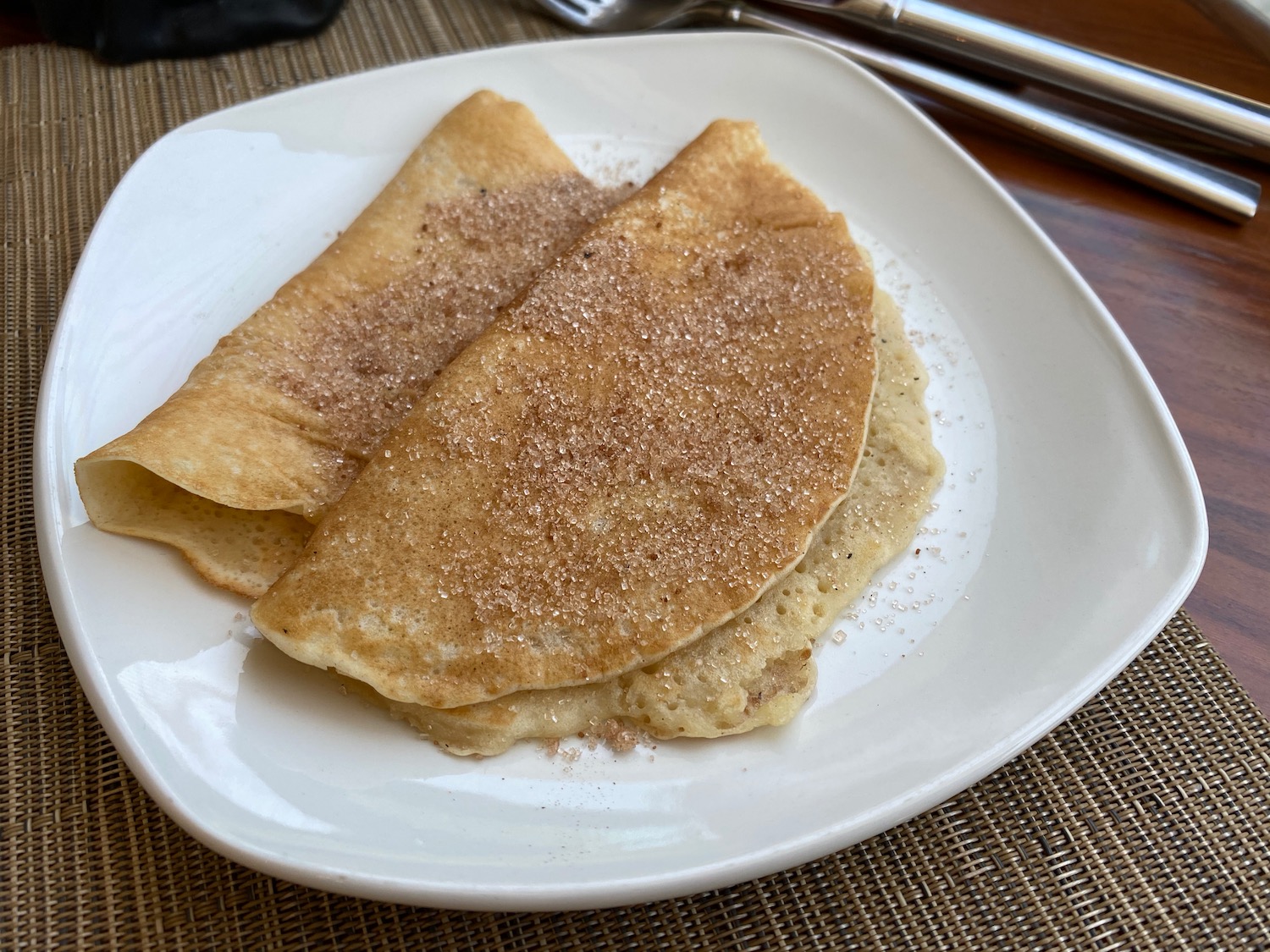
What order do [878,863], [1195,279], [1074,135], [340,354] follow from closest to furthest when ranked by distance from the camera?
[878,863] → [340,354] → [1195,279] → [1074,135]

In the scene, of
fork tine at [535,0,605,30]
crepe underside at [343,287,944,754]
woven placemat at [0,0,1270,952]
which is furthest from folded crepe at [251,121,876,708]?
fork tine at [535,0,605,30]

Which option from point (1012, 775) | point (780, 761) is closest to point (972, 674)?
point (1012, 775)

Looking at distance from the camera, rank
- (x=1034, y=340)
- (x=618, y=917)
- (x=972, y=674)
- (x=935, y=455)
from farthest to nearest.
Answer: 1. (x=1034, y=340)
2. (x=935, y=455)
3. (x=972, y=674)
4. (x=618, y=917)

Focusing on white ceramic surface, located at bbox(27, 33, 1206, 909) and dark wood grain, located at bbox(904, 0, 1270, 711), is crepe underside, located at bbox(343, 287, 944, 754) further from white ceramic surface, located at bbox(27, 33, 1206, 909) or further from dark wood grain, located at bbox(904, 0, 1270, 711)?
dark wood grain, located at bbox(904, 0, 1270, 711)

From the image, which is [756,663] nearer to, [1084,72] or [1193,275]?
[1193,275]

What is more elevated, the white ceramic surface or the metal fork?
the metal fork

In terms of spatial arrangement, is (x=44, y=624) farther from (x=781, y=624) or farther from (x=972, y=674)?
(x=972, y=674)

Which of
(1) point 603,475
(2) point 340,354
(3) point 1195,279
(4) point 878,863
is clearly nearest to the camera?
(4) point 878,863

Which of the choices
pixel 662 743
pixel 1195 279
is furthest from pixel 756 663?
pixel 1195 279
